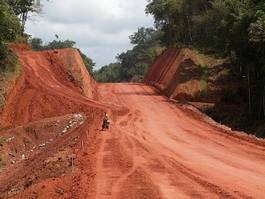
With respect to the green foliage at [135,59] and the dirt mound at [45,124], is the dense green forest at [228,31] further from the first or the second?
the green foliage at [135,59]

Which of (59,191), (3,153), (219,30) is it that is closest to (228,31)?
(219,30)

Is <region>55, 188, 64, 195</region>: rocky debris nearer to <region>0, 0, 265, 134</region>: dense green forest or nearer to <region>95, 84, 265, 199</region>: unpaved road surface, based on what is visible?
<region>95, 84, 265, 199</region>: unpaved road surface

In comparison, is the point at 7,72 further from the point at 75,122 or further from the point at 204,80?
the point at 204,80

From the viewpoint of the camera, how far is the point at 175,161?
20.6 meters

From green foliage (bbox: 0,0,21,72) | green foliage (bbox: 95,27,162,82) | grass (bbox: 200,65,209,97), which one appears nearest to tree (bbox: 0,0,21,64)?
green foliage (bbox: 0,0,21,72)

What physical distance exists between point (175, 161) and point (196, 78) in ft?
89.6

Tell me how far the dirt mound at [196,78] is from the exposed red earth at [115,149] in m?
2.44

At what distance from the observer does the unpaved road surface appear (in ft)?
53.6

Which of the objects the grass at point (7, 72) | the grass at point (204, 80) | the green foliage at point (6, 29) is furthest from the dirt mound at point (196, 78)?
the green foliage at point (6, 29)

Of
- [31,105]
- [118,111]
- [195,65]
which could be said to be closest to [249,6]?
[195,65]

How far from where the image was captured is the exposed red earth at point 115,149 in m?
17.0

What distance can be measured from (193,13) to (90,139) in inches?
1607

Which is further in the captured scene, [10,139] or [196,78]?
[196,78]

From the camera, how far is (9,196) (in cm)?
1906
